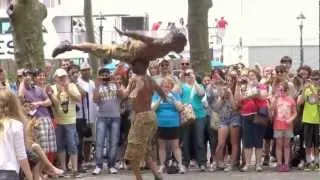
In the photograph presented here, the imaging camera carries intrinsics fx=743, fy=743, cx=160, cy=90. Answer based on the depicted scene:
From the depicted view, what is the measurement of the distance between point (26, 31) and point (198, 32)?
5.33m

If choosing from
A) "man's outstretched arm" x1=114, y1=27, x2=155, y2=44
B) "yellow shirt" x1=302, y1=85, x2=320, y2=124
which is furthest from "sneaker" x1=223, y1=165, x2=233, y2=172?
"man's outstretched arm" x1=114, y1=27, x2=155, y2=44

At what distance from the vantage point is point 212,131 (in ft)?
40.7

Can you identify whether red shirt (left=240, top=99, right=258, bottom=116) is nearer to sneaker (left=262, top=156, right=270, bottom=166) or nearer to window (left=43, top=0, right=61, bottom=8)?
sneaker (left=262, top=156, right=270, bottom=166)

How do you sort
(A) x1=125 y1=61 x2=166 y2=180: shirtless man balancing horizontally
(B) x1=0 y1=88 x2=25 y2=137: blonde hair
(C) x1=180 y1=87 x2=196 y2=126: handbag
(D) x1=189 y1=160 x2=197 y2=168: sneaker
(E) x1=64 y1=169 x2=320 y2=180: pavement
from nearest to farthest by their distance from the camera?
1. (B) x1=0 y1=88 x2=25 y2=137: blonde hair
2. (A) x1=125 y1=61 x2=166 y2=180: shirtless man balancing horizontally
3. (E) x1=64 y1=169 x2=320 y2=180: pavement
4. (C) x1=180 y1=87 x2=196 y2=126: handbag
5. (D) x1=189 y1=160 x2=197 y2=168: sneaker

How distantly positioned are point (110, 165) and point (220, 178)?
1.90 meters

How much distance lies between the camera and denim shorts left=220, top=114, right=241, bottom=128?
40.2ft

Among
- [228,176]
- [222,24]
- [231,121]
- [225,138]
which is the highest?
[222,24]

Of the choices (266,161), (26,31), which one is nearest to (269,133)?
(266,161)

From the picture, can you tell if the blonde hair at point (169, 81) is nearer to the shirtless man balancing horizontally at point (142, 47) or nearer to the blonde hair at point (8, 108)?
the shirtless man balancing horizontally at point (142, 47)

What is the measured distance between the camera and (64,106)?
1172 centimetres

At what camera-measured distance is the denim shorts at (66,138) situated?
1176cm

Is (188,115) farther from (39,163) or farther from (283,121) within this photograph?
(39,163)

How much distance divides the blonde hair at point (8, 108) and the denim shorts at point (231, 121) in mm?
6288

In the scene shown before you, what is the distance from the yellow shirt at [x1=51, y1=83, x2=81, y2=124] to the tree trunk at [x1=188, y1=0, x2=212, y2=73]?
6.27m
